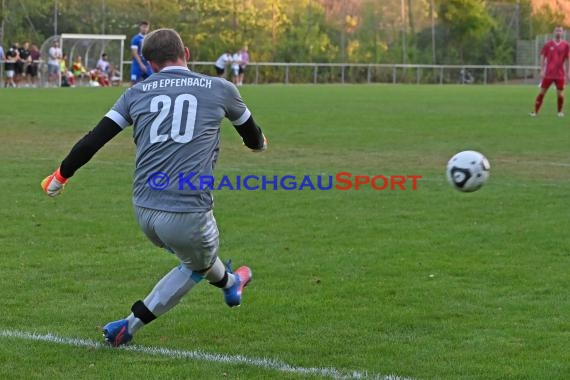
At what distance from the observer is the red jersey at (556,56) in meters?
25.5

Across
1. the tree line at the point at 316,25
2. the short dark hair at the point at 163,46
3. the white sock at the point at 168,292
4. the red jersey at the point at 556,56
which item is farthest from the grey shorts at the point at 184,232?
the tree line at the point at 316,25

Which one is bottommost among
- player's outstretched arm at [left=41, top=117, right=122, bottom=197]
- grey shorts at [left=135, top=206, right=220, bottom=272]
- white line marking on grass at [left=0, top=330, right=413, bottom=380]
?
white line marking on grass at [left=0, top=330, right=413, bottom=380]

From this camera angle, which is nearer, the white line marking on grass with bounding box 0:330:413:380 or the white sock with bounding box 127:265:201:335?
the white line marking on grass with bounding box 0:330:413:380

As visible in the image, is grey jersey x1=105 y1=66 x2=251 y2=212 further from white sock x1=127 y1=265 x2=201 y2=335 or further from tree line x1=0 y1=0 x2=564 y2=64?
tree line x1=0 y1=0 x2=564 y2=64

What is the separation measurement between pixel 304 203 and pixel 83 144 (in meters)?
6.04

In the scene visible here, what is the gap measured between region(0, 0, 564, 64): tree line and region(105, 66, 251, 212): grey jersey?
43.1 m

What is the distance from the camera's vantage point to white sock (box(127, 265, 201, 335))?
5.95 m

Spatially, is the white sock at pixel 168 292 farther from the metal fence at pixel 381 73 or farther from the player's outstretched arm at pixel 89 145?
the metal fence at pixel 381 73

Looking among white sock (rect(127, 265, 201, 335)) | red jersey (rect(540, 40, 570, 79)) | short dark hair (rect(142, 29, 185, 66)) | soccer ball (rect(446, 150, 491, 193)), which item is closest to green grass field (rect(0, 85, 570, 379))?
white sock (rect(127, 265, 201, 335))

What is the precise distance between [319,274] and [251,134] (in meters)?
2.17

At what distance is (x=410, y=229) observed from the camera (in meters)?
9.95

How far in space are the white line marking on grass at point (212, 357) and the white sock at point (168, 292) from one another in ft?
0.55

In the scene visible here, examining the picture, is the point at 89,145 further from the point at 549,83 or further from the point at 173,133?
the point at 549,83

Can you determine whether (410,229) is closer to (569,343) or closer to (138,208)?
(569,343)
